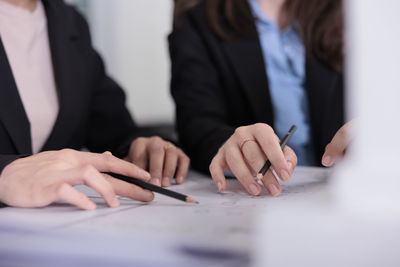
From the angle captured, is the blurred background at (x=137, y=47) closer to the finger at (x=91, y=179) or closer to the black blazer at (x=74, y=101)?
the black blazer at (x=74, y=101)

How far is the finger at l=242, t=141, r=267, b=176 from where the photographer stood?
62cm

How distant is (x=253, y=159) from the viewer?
0.62m

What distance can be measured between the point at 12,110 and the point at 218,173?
46cm

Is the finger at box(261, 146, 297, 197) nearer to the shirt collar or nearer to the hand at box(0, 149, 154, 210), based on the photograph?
the hand at box(0, 149, 154, 210)

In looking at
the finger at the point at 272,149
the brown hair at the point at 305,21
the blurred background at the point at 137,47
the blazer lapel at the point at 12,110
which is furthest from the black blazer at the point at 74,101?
the blurred background at the point at 137,47

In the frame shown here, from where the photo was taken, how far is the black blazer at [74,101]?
0.89 m

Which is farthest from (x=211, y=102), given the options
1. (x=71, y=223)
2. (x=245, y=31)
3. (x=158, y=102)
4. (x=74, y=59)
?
(x=158, y=102)

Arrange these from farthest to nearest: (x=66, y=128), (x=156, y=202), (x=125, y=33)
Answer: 1. (x=125, y=33)
2. (x=66, y=128)
3. (x=156, y=202)

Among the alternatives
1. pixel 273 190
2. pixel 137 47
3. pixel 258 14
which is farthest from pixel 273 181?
pixel 137 47

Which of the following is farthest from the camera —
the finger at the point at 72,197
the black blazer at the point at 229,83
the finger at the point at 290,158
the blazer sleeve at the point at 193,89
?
the black blazer at the point at 229,83

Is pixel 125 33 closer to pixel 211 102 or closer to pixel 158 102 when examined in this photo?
pixel 158 102

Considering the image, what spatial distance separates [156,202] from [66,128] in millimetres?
511

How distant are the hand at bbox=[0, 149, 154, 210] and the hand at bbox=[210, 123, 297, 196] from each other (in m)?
0.12

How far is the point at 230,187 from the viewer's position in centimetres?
66
